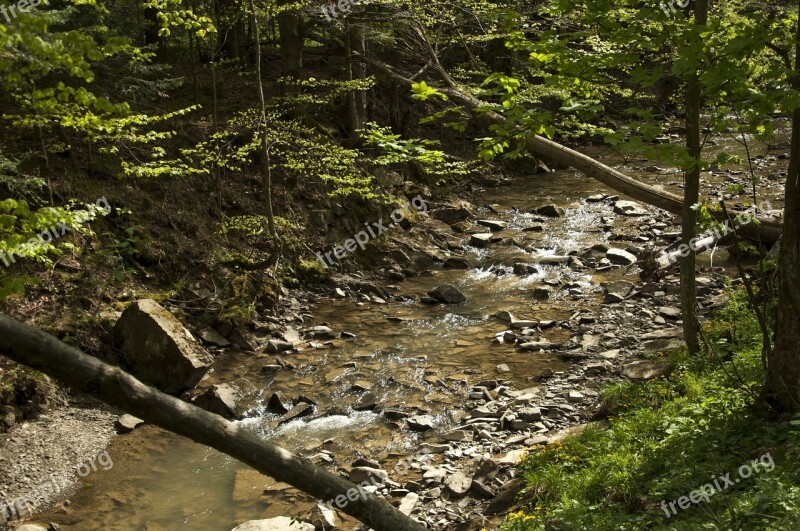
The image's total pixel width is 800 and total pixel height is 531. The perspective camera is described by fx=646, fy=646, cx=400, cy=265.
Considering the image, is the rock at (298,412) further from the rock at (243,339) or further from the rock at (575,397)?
the rock at (575,397)

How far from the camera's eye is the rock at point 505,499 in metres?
6.64

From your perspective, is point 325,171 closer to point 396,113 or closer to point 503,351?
point 503,351

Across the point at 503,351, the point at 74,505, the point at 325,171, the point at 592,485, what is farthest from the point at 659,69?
the point at 325,171

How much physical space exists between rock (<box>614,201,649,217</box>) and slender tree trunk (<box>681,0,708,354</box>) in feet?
35.3

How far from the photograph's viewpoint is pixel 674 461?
18.6ft

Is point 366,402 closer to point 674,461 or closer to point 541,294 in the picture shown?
point 674,461

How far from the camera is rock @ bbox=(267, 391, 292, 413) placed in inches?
381

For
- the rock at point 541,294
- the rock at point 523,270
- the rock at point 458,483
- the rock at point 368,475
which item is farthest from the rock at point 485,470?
the rock at point 523,270

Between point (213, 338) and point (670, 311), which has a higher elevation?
point (670, 311)

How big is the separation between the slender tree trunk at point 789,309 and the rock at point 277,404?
21.2ft

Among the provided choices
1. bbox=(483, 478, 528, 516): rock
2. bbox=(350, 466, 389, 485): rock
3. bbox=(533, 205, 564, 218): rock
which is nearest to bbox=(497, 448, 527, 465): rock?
bbox=(483, 478, 528, 516): rock

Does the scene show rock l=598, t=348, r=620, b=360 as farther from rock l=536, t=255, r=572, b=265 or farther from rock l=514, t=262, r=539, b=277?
rock l=536, t=255, r=572, b=265

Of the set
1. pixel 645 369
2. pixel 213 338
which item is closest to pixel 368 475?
pixel 645 369

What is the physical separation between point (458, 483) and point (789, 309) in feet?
12.5
